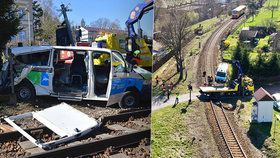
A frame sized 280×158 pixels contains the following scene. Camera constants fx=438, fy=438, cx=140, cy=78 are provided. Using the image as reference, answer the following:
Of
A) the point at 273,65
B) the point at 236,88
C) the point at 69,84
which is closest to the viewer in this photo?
the point at 273,65

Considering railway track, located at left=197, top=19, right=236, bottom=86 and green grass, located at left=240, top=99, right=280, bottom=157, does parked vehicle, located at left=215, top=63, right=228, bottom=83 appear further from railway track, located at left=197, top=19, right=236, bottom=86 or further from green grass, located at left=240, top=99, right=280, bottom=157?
green grass, located at left=240, top=99, right=280, bottom=157

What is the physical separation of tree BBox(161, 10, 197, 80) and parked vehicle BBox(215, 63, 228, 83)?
0.21 meters

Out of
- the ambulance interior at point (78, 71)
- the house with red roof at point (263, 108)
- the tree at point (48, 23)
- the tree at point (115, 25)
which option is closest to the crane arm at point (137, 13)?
the tree at point (115, 25)

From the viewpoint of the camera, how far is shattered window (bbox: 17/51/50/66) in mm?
3090

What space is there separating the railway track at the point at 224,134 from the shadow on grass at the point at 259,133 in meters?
0.08

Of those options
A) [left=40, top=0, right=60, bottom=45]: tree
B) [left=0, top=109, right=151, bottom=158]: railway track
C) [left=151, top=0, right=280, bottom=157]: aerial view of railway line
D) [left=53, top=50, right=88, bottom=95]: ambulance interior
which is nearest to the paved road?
[left=151, top=0, right=280, bottom=157]: aerial view of railway line

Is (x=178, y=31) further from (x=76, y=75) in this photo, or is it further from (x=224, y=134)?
(x=76, y=75)

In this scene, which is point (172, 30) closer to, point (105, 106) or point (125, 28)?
point (125, 28)

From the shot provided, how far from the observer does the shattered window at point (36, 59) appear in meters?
3.09

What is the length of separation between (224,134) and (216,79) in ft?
1.00

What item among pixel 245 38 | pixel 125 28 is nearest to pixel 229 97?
pixel 245 38

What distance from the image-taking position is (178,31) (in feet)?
8.14

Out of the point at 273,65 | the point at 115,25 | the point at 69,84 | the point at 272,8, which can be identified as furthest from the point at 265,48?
the point at 69,84

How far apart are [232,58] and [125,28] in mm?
736
